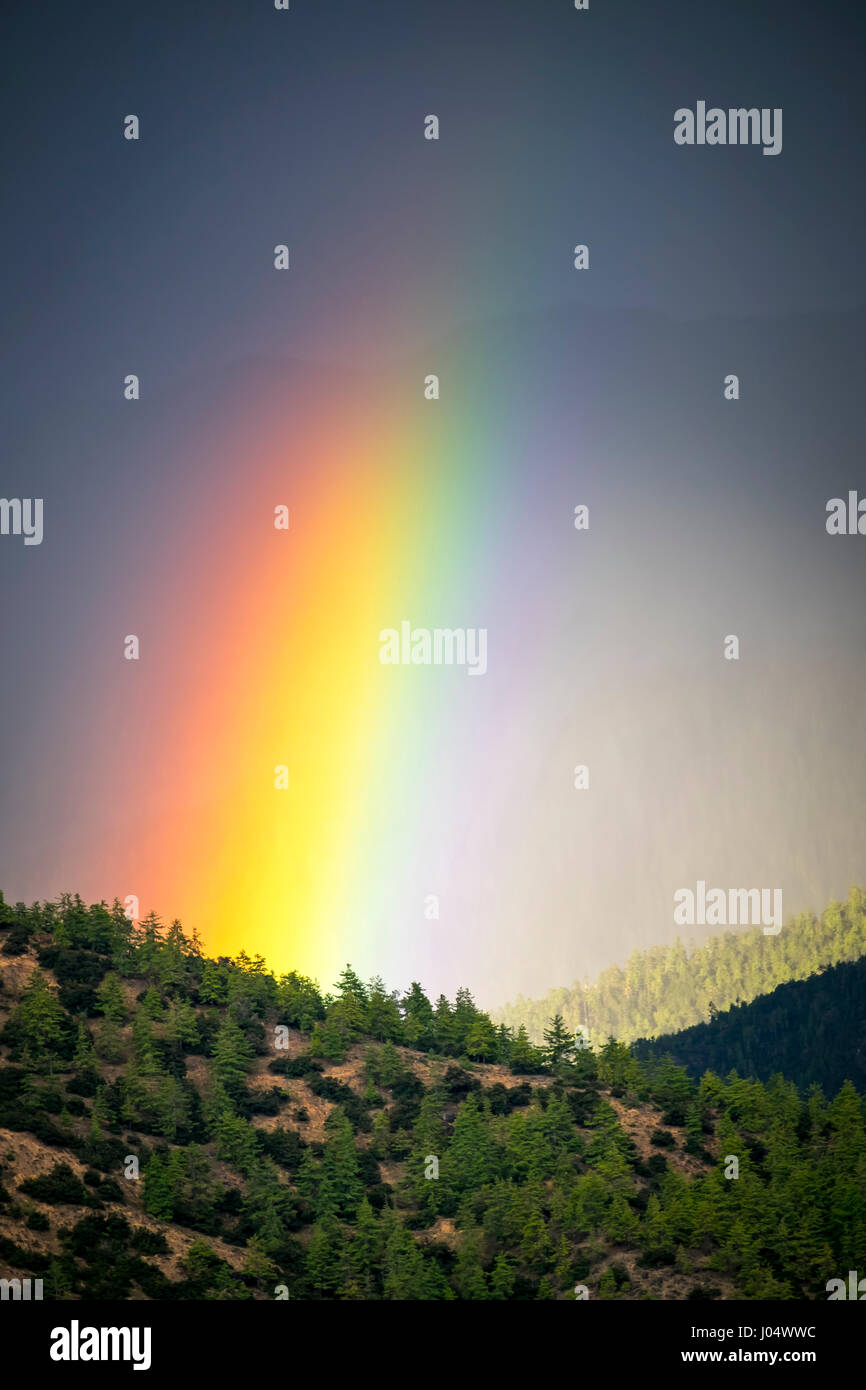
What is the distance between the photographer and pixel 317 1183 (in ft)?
315

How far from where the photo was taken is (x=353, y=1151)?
9656 cm

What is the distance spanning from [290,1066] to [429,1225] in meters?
16.5

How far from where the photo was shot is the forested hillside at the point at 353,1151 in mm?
88125

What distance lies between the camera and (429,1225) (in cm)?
9356

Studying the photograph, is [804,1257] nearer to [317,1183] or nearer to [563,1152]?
[563,1152]

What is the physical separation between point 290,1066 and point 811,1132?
3590 cm

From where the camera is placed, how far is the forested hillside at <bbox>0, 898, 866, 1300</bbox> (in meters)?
88.1
